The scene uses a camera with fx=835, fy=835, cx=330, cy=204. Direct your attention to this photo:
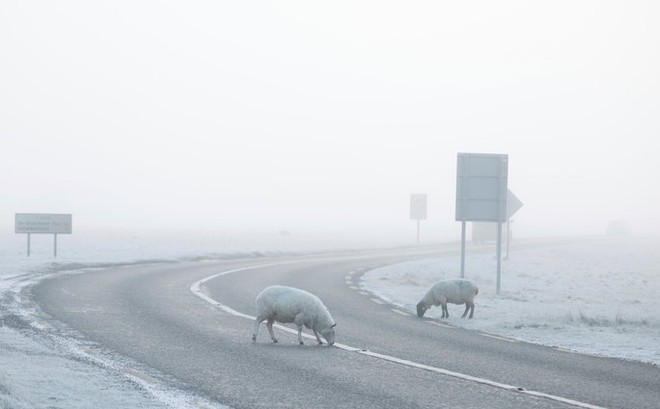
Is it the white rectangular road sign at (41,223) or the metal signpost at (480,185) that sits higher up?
the metal signpost at (480,185)

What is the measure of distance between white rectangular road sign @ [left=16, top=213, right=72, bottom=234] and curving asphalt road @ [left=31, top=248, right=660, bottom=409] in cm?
1837

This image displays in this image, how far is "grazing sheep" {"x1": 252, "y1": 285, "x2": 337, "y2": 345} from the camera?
13.8 meters

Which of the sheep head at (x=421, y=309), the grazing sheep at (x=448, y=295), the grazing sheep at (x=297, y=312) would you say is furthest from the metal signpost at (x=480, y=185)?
the grazing sheep at (x=297, y=312)

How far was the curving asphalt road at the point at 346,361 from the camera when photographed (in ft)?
32.1

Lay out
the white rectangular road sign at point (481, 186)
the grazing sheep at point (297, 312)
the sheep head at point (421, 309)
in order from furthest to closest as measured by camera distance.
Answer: the white rectangular road sign at point (481, 186) < the sheep head at point (421, 309) < the grazing sheep at point (297, 312)

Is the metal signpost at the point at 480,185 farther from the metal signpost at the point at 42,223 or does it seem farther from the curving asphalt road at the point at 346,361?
the metal signpost at the point at 42,223

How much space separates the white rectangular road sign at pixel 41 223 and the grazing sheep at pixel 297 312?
88.4 ft

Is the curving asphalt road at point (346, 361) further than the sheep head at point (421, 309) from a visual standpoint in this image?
No

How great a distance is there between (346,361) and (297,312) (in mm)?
1880

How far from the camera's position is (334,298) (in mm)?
22281

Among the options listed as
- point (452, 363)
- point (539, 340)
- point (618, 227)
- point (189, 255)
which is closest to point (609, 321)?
point (539, 340)

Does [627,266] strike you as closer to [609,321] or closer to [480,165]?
[480,165]

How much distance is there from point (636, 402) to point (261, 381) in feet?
14.8

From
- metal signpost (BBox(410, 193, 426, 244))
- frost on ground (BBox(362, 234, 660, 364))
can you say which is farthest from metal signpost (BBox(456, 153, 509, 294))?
metal signpost (BBox(410, 193, 426, 244))
